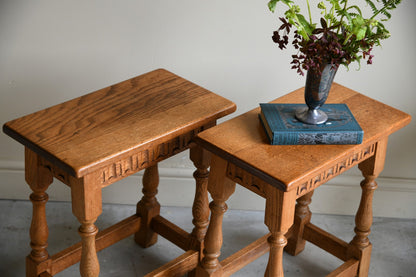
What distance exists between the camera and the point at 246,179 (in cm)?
224

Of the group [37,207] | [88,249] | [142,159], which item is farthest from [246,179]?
[37,207]

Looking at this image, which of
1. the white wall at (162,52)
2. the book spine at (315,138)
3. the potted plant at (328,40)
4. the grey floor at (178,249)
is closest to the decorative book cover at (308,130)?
the book spine at (315,138)

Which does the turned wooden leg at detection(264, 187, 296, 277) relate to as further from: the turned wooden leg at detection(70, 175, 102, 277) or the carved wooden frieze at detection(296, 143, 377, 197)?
the turned wooden leg at detection(70, 175, 102, 277)

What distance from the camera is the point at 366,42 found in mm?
2154

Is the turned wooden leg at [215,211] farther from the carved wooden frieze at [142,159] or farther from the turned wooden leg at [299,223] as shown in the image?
the turned wooden leg at [299,223]

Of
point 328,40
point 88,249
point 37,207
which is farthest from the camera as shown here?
point 37,207

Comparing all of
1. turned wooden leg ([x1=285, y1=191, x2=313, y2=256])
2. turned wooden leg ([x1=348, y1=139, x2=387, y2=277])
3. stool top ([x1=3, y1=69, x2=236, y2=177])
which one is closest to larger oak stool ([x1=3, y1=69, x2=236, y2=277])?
stool top ([x1=3, y1=69, x2=236, y2=177])

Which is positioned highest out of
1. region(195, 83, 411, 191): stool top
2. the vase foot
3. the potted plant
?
the potted plant

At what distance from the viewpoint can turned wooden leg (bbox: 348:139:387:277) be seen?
2.55 meters

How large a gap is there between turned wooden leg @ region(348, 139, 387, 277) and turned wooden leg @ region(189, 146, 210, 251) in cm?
60

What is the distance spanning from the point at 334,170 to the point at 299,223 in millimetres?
738

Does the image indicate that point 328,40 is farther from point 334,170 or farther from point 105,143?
point 105,143

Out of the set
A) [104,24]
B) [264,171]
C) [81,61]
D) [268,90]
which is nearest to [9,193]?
[81,61]

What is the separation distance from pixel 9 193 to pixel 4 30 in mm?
831
